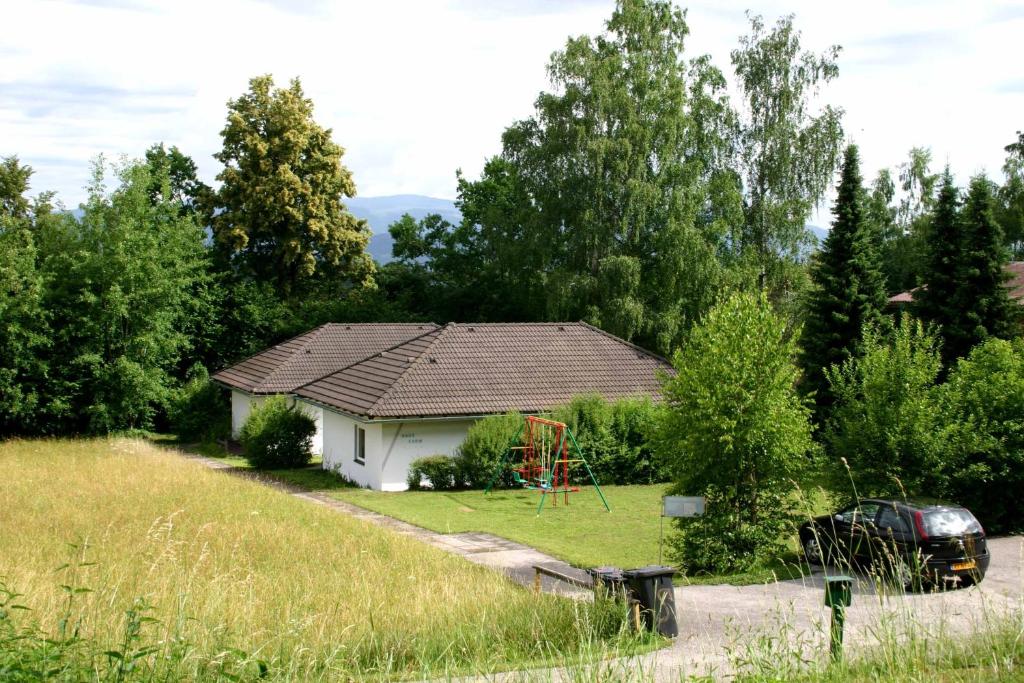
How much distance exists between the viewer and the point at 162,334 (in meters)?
38.7

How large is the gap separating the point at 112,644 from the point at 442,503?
60.9ft

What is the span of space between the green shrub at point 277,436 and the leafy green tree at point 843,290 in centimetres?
1675

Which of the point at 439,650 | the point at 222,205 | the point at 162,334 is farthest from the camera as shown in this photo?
the point at 222,205

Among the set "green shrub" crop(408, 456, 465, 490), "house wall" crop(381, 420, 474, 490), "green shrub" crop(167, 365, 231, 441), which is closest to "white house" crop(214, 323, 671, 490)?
"house wall" crop(381, 420, 474, 490)

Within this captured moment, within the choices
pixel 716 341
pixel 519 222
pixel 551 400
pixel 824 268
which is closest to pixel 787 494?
pixel 716 341

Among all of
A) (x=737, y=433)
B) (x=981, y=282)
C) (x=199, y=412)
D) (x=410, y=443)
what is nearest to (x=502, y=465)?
(x=410, y=443)

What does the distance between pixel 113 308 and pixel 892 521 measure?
2951 centimetres

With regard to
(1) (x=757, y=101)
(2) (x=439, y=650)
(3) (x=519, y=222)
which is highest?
(1) (x=757, y=101)

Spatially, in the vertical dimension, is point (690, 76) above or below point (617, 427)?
above

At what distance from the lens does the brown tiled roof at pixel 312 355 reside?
37875 mm

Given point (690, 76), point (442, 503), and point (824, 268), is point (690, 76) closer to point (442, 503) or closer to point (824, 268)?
point (824, 268)

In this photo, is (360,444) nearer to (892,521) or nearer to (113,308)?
(113,308)

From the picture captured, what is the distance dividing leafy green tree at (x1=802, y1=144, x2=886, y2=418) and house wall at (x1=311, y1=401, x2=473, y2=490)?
11717 mm

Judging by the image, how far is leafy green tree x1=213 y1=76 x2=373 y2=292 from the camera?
45.6 m
